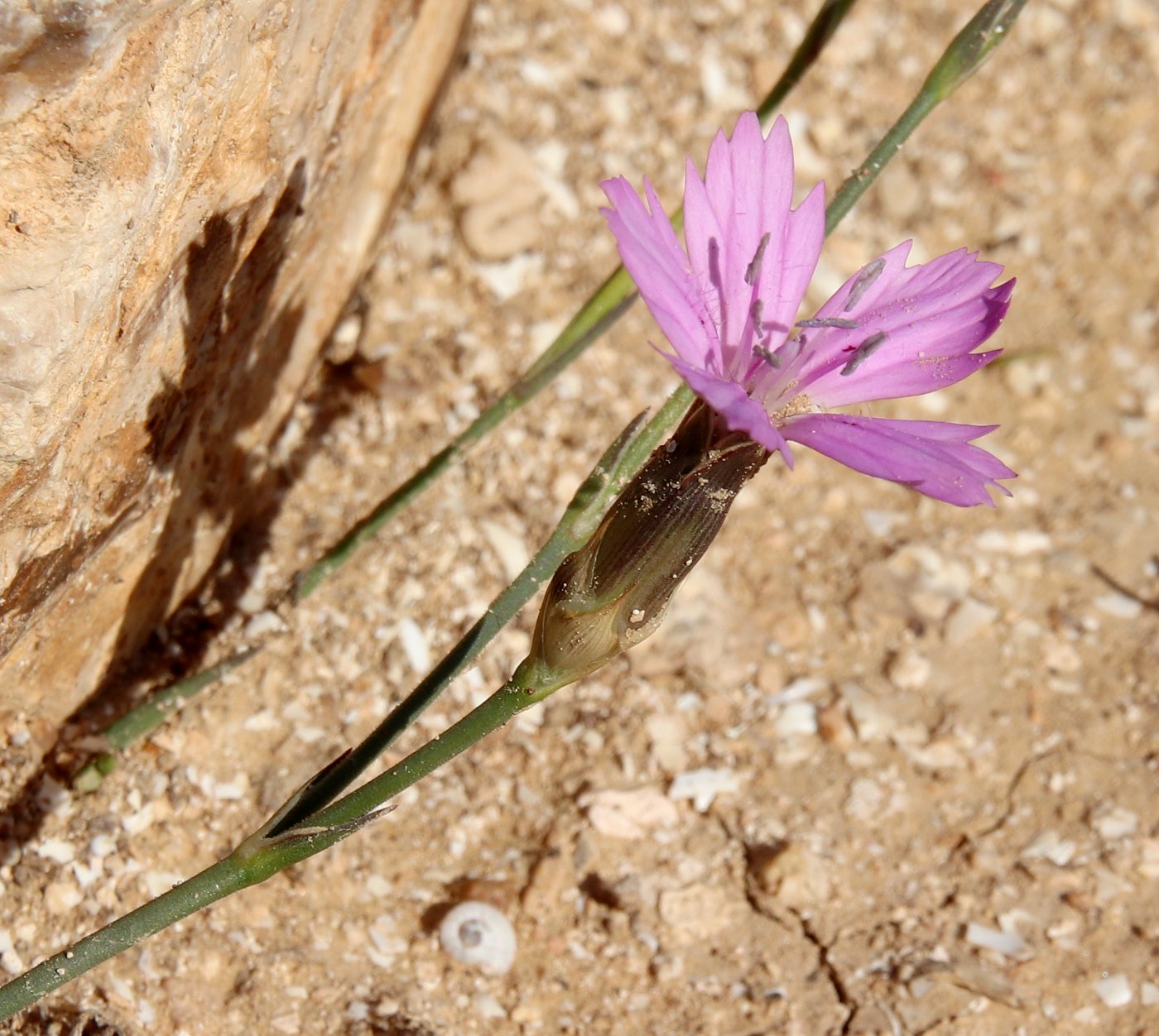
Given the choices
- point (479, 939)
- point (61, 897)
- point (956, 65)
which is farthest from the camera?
point (479, 939)

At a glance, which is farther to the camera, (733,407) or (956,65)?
(956,65)

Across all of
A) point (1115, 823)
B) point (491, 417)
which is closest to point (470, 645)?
point (491, 417)

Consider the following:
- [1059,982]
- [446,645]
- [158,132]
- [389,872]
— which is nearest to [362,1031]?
[389,872]

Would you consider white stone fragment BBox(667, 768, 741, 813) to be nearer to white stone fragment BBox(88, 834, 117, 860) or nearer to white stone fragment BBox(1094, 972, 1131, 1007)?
white stone fragment BBox(1094, 972, 1131, 1007)

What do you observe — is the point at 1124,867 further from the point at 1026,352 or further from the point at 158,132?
the point at 158,132

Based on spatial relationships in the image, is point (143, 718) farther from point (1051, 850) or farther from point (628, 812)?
point (1051, 850)

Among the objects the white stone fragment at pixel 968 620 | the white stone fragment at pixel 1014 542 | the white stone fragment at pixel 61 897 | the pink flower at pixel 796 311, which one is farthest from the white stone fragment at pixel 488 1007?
the white stone fragment at pixel 1014 542

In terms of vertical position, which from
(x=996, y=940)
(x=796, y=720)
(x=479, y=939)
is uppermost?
(x=479, y=939)
